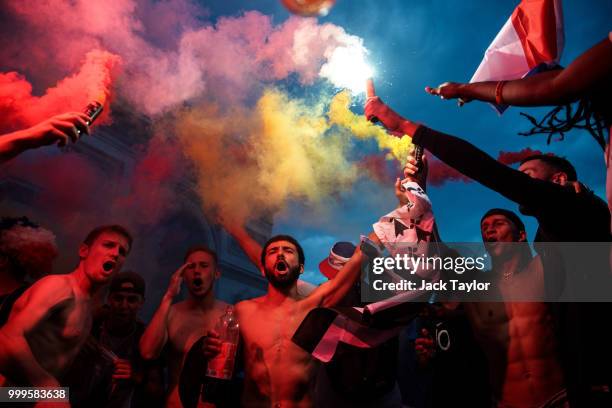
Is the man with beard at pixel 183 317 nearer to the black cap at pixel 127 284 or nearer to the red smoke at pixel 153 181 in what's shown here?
the black cap at pixel 127 284

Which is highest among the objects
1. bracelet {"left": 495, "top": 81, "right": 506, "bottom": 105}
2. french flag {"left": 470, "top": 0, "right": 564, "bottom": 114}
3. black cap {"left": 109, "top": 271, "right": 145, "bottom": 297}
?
french flag {"left": 470, "top": 0, "right": 564, "bottom": 114}

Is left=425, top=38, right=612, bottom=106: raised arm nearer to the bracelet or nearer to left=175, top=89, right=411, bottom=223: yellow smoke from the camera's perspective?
the bracelet

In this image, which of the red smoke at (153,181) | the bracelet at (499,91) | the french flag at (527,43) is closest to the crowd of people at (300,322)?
the bracelet at (499,91)

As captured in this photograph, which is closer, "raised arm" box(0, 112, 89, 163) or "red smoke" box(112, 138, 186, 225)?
"raised arm" box(0, 112, 89, 163)

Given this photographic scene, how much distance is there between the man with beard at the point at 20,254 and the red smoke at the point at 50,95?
3993 mm

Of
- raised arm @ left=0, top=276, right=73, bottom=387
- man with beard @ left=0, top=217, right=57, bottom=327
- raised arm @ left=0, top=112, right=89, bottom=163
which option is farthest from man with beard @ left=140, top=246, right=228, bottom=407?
raised arm @ left=0, top=112, right=89, bottom=163

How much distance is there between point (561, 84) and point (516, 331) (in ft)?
9.63

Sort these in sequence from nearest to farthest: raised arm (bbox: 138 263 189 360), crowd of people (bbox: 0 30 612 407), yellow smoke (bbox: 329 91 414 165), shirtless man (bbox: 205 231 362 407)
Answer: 1. crowd of people (bbox: 0 30 612 407)
2. shirtless man (bbox: 205 231 362 407)
3. raised arm (bbox: 138 263 189 360)
4. yellow smoke (bbox: 329 91 414 165)

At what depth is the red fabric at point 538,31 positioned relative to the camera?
120 inches

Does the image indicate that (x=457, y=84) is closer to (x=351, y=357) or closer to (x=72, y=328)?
(x=351, y=357)

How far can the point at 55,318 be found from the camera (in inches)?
129

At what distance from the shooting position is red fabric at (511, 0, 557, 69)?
304 centimetres

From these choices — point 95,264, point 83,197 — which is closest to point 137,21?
→ point 83,197

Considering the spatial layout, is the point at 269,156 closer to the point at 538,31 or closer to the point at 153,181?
the point at 153,181
